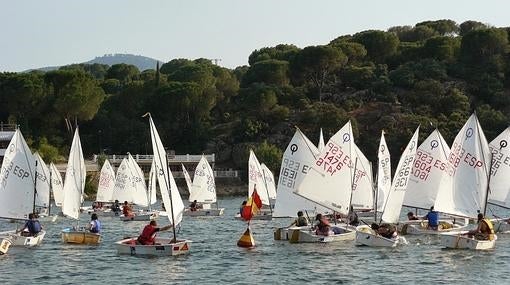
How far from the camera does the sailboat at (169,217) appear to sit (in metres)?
39.3

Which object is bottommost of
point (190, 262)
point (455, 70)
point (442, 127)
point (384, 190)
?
point (190, 262)

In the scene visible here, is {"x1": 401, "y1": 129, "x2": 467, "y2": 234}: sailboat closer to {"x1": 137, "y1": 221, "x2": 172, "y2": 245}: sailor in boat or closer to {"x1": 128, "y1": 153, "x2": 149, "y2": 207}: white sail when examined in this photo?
{"x1": 137, "y1": 221, "x2": 172, "y2": 245}: sailor in boat

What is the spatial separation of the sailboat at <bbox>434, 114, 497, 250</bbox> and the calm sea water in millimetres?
2058

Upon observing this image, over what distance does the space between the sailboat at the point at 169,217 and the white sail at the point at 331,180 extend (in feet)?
24.0

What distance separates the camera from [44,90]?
395ft

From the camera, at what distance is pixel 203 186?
74.1 meters

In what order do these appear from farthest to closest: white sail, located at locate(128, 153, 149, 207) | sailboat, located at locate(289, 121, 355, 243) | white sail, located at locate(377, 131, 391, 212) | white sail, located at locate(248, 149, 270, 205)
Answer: white sail, located at locate(128, 153, 149, 207)
white sail, located at locate(248, 149, 270, 205)
white sail, located at locate(377, 131, 391, 212)
sailboat, located at locate(289, 121, 355, 243)

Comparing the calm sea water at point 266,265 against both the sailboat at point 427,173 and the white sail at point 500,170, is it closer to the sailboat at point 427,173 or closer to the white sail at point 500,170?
the white sail at point 500,170

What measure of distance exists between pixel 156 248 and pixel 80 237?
8043mm

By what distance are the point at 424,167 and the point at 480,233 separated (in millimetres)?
13498

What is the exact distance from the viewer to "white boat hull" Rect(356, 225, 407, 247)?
42312 millimetres

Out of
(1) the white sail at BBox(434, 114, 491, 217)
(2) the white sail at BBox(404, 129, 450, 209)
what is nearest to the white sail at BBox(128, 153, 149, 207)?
(2) the white sail at BBox(404, 129, 450, 209)

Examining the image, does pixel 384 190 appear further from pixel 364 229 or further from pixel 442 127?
pixel 442 127

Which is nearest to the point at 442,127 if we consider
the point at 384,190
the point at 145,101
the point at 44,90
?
the point at 145,101
